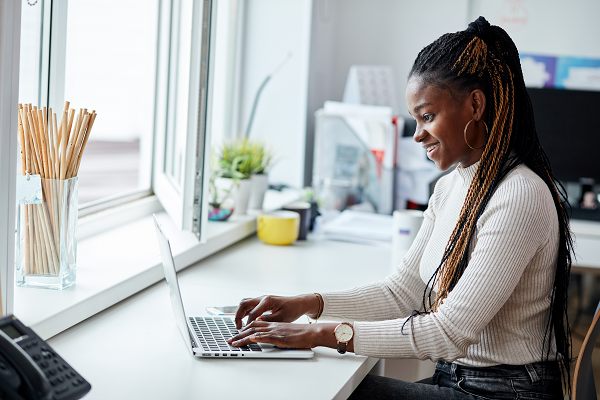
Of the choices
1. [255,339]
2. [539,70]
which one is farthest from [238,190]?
[539,70]

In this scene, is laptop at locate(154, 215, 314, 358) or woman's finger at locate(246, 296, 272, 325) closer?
laptop at locate(154, 215, 314, 358)

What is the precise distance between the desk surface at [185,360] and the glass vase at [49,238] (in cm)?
12

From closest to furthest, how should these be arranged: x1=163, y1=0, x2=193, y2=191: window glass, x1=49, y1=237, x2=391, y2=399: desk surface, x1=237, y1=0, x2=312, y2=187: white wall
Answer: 1. x1=49, y1=237, x2=391, y2=399: desk surface
2. x1=163, y1=0, x2=193, y2=191: window glass
3. x1=237, y1=0, x2=312, y2=187: white wall

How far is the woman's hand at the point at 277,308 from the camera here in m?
1.13

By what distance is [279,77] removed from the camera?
8.61 ft

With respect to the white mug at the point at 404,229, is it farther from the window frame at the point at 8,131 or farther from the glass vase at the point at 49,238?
the window frame at the point at 8,131

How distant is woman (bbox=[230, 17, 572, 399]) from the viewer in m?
0.98

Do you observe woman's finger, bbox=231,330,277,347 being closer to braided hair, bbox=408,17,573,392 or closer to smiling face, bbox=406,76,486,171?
braided hair, bbox=408,17,573,392

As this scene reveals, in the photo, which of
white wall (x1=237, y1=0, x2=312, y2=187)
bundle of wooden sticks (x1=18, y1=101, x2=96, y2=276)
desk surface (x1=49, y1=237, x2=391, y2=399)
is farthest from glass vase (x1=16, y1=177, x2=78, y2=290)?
white wall (x1=237, y1=0, x2=312, y2=187)

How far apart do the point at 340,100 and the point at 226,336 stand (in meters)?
2.14

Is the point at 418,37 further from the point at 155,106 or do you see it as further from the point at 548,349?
the point at 548,349

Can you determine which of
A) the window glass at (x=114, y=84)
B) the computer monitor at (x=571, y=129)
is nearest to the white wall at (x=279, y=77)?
the window glass at (x=114, y=84)

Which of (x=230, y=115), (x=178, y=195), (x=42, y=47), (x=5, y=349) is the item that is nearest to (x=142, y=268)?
(x=178, y=195)

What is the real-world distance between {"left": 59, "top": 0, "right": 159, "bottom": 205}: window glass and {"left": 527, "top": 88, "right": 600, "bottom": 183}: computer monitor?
5.49 feet
